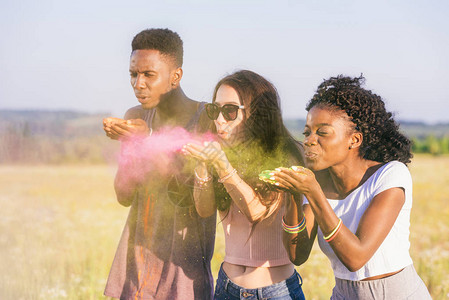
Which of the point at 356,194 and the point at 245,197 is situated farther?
the point at 245,197

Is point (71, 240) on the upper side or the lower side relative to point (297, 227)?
lower

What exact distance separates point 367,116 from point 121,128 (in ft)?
5.47

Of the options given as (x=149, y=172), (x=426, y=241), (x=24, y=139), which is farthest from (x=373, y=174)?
(x=426, y=241)

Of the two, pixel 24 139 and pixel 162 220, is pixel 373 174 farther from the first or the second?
pixel 24 139

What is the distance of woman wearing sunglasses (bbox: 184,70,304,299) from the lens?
10.9 ft

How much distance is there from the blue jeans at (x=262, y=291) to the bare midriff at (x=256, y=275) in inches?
1.2

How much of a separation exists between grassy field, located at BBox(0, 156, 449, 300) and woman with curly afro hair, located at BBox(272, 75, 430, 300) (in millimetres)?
1882

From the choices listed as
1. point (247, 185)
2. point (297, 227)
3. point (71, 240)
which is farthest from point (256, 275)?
→ point (71, 240)

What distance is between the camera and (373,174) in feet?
10.1

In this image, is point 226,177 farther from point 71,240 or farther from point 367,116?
point 71,240

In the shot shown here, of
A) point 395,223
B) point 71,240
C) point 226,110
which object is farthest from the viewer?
point 71,240

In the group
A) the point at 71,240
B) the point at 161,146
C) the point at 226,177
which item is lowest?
the point at 71,240

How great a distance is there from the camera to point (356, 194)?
3064mm

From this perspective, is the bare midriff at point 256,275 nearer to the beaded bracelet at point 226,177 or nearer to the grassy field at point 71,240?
the beaded bracelet at point 226,177
